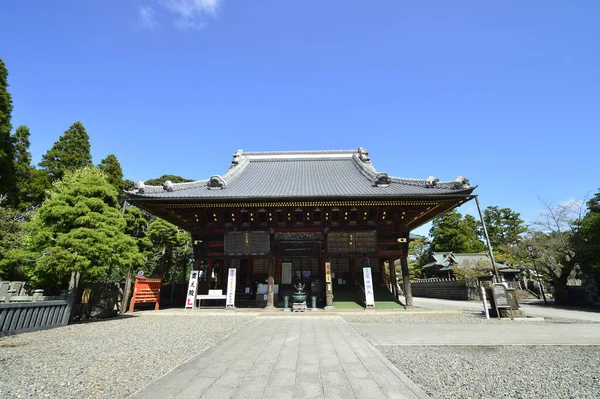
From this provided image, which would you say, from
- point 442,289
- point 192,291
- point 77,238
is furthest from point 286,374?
point 442,289

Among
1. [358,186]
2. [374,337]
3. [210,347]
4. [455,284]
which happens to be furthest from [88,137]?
[455,284]

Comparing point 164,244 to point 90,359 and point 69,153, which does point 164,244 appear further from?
point 90,359

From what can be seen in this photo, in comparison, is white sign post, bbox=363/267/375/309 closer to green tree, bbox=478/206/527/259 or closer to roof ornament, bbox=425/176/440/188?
roof ornament, bbox=425/176/440/188

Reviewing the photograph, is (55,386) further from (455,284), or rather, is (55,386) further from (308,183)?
(455,284)

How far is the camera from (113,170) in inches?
1069

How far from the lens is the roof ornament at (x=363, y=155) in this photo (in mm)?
22609

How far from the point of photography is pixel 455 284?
26.1 m

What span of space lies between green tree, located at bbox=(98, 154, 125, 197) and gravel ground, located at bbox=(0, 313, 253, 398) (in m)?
22.1

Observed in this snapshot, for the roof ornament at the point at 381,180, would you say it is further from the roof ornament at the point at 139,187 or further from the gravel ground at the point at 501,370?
the roof ornament at the point at 139,187

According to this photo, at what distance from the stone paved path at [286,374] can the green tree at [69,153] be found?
31.4m

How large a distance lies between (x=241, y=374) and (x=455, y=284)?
28401mm

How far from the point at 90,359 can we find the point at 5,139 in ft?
95.3

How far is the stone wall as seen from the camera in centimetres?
2534

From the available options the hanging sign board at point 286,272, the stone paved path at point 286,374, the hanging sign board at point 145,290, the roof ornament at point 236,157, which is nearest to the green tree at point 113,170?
the roof ornament at point 236,157
